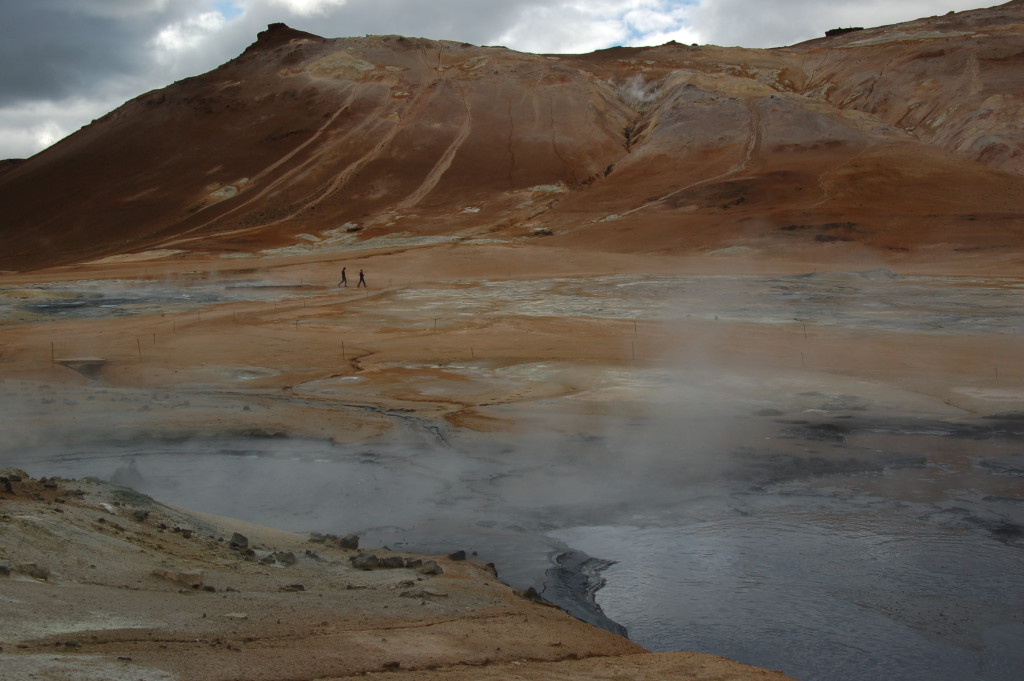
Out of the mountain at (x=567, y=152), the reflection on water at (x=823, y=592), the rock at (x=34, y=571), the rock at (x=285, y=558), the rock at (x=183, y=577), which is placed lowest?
the reflection on water at (x=823, y=592)

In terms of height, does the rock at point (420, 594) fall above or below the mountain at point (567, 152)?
below

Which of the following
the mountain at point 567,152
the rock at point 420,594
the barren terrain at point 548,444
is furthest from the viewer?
the mountain at point 567,152

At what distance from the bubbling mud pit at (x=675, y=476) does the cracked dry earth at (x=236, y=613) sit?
3.92 ft

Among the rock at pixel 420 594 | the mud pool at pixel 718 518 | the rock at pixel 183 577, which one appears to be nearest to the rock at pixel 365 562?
the rock at pixel 420 594

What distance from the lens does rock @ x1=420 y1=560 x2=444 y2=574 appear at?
688 centimetres

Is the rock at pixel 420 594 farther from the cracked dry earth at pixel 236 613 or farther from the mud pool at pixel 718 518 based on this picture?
the mud pool at pixel 718 518

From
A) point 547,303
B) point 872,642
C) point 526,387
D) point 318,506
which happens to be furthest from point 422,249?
point 872,642

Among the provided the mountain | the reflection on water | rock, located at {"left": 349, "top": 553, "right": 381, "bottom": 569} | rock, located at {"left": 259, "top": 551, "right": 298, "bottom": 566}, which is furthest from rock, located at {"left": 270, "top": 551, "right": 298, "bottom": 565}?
the mountain

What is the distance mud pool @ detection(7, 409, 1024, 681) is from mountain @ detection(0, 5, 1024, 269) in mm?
34923

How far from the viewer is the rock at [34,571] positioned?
521cm

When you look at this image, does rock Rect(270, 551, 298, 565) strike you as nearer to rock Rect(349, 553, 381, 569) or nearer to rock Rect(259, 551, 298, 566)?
rock Rect(259, 551, 298, 566)

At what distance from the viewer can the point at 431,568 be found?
6949 millimetres

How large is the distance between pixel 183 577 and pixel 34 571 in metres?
0.81

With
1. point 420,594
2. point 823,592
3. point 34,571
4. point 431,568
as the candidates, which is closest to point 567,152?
point 823,592
